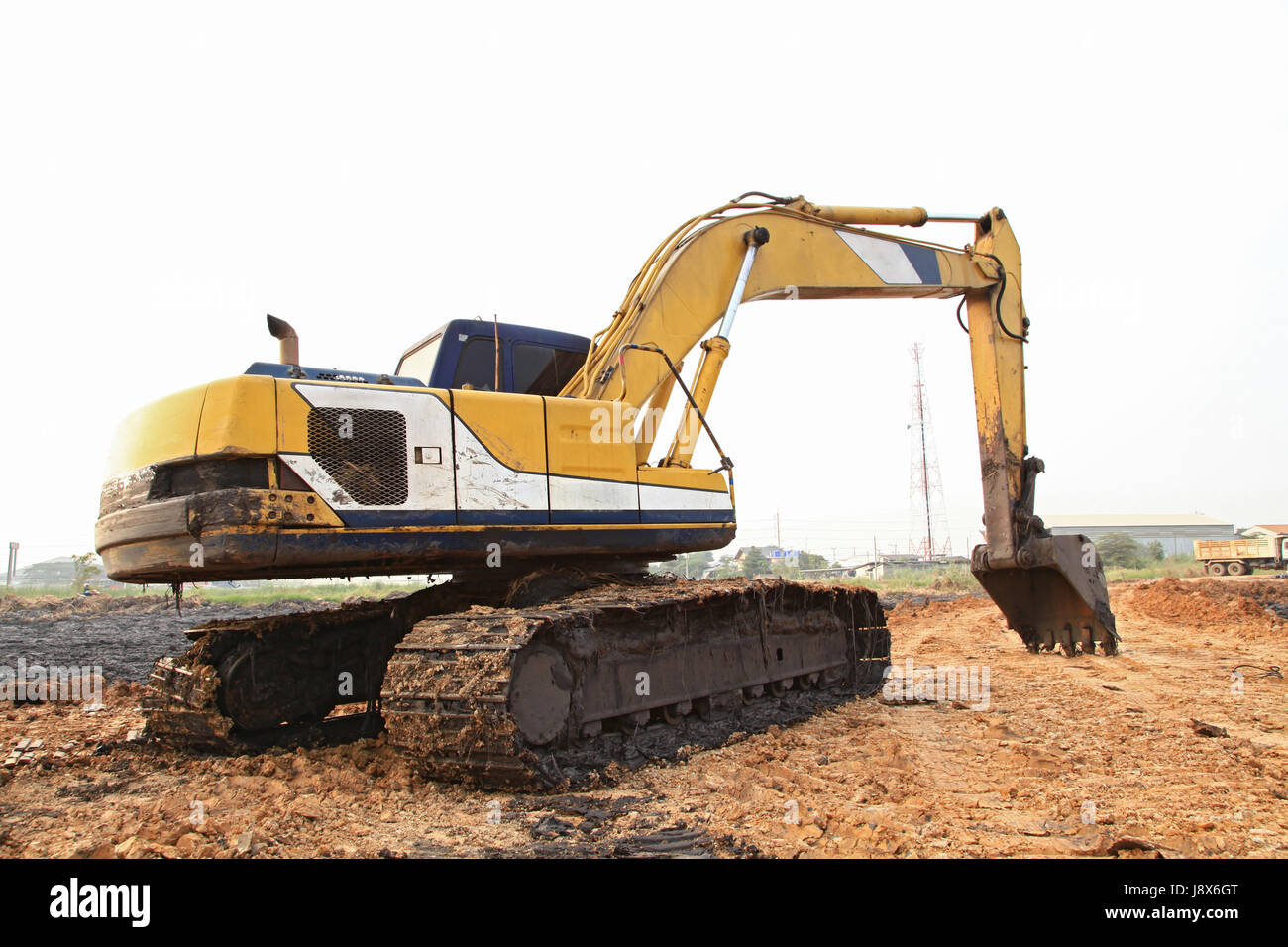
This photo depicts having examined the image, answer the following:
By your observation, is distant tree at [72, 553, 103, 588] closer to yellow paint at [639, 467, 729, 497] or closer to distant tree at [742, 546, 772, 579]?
distant tree at [742, 546, 772, 579]

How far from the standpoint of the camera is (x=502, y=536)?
536 centimetres

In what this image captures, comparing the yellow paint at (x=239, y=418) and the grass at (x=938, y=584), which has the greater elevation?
the yellow paint at (x=239, y=418)

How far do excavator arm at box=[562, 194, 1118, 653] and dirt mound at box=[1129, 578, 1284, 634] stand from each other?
633cm

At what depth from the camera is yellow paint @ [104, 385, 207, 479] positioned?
15.7ft

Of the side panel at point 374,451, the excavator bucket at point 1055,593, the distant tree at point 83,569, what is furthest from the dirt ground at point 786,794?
the distant tree at point 83,569

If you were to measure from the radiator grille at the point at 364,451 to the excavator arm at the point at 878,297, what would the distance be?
173 cm

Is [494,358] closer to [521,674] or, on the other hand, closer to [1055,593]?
[521,674]

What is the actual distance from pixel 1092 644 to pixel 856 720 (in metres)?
3.67

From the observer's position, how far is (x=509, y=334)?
649 cm

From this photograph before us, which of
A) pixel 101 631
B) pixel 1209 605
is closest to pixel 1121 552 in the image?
pixel 1209 605

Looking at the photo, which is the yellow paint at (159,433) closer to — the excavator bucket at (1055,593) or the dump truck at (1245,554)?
the excavator bucket at (1055,593)

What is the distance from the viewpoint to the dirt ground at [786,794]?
3.68m

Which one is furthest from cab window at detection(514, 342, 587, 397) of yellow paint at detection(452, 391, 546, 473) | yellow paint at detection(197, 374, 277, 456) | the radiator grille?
yellow paint at detection(197, 374, 277, 456)

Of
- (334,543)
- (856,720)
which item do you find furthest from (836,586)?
(334,543)
